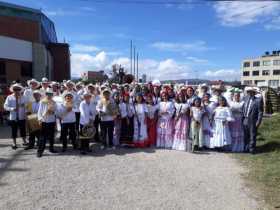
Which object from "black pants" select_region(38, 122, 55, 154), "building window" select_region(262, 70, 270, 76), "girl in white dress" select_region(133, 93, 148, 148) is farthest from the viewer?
"building window" select_region(262, 70, 270, 76)

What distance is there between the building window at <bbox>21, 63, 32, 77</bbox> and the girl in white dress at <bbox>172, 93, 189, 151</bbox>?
2464 cm

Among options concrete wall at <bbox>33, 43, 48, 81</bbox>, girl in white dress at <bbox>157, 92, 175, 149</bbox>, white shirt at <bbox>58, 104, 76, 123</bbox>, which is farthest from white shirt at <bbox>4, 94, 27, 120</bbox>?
concrete wall at <bbox>33, 43, 48, 81</bbox>

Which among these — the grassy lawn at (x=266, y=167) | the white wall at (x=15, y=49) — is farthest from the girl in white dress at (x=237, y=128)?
the white wall at (x=15, y=49)

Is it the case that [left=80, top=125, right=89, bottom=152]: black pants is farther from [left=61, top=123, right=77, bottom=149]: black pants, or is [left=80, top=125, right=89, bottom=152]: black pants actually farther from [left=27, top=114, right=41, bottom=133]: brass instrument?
[left=27, top=114, right=41, bottom=133]: brass instrument

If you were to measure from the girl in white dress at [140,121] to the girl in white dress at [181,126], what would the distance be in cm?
95

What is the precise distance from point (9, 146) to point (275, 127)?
421 inches

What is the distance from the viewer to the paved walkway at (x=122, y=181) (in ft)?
18.0

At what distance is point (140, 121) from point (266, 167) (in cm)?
397

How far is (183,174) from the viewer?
23.6 ft

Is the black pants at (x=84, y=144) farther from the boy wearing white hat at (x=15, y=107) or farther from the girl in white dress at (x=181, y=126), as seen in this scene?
the girl in white dress at (x=181, y=126)

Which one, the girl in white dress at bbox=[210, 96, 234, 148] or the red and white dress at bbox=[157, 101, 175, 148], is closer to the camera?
the girl in white dress at bbox=[210, 96, 234, 148]

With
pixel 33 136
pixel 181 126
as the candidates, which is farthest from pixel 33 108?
pixel 181 126

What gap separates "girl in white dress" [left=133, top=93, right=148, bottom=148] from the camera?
402 inches

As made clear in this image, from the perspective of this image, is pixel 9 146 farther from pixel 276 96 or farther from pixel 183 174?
pixel 276 96
